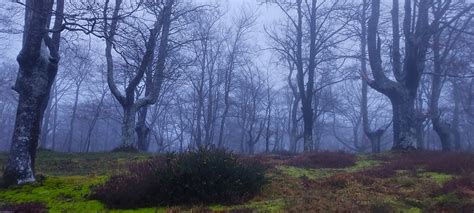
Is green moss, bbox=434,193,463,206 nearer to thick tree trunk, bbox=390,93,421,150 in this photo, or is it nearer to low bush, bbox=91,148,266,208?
low bush, bbox=91,148,266,208

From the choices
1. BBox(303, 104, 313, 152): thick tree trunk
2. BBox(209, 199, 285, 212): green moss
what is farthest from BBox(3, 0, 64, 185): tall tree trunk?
BBox(303, 104, 313, 152): thick tree trunk

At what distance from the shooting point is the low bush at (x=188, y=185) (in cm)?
809

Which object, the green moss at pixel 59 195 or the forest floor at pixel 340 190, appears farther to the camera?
the green moss at pixel 59 195

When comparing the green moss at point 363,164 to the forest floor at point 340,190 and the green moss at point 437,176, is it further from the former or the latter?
the green moss at point 437,176

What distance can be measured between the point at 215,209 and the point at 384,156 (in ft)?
30.3

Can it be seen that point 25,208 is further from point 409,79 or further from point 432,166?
point 409,79

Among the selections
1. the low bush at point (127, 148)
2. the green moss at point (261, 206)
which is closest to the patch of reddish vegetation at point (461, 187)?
the green moss at point (261, 206)

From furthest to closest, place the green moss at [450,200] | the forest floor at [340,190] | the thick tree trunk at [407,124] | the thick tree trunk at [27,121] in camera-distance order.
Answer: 1. the thick tree trunk at [407,124]
2. the thick tree trunk at [27,121]
3. the forest floor at [340,190]
4. the green moss at [450,200]

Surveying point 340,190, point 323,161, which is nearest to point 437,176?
point 340,190

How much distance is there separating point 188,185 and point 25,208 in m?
3.03

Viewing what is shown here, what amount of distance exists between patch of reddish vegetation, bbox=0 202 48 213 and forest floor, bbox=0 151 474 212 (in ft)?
0.43

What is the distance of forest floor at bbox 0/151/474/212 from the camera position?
7156 mm

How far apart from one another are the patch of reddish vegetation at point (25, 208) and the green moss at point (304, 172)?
6.03m

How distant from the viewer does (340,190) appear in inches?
340
